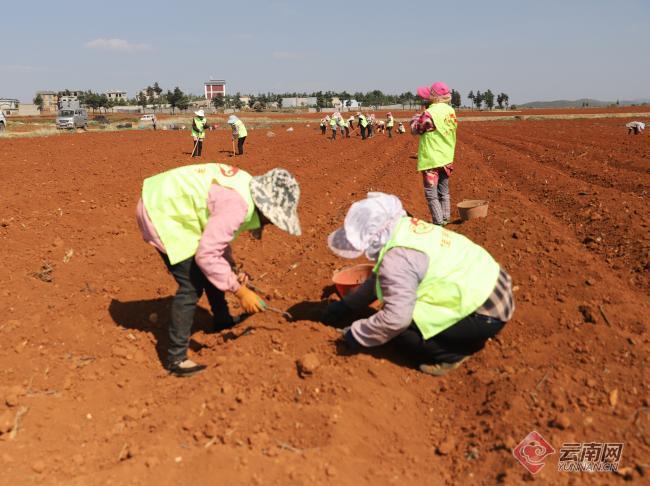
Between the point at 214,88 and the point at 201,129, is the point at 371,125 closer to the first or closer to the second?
the point at 201,129

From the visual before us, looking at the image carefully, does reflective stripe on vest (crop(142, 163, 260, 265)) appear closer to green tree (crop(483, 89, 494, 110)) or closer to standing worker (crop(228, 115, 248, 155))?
standing worker (crop(228, 115, 248, 155))

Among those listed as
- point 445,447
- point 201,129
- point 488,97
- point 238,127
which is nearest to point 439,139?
point 445,447

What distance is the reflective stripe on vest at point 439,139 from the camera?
6230 millimetres

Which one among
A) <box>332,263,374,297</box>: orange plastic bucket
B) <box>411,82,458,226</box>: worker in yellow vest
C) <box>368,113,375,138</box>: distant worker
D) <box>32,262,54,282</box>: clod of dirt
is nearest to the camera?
<box>332,263,374,297</box>: orange plastic bucket

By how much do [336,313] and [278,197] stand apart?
1252 millimetres

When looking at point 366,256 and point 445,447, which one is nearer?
point 445,447

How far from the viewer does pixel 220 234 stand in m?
3.22

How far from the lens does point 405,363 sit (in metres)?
3.88

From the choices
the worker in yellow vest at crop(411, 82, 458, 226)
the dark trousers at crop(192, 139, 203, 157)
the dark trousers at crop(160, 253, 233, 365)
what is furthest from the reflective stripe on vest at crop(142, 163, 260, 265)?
the dark trousers at crop(192, 139, 203, 157)

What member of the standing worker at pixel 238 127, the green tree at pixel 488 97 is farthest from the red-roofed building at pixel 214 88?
the standing worker at pixel 238 127

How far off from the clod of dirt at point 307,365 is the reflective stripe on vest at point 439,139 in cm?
357

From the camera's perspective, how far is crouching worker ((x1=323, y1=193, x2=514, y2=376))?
3242 millimetres

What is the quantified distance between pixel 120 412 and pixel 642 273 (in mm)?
5034

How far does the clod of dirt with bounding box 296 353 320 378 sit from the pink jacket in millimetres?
692
